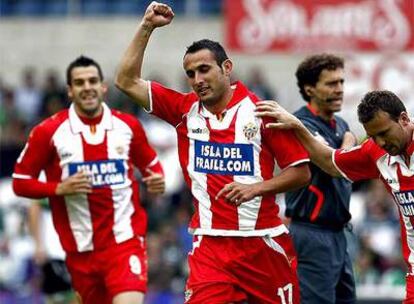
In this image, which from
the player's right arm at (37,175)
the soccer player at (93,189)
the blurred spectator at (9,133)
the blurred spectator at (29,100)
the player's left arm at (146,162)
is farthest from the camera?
the blurred spectator at (29,100)

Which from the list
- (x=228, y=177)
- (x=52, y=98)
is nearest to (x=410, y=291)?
(x=228, y=177)

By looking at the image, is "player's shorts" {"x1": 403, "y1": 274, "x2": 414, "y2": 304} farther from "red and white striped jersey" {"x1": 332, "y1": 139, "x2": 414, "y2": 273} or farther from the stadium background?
the stadium background

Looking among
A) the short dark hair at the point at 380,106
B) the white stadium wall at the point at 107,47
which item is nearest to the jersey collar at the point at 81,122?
the short dark hair at the point at 380,106

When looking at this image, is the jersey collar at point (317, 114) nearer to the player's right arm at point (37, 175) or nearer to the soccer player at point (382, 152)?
the soccer player at point (382, 152)

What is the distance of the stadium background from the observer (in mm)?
18250

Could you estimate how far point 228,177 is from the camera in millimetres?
9383

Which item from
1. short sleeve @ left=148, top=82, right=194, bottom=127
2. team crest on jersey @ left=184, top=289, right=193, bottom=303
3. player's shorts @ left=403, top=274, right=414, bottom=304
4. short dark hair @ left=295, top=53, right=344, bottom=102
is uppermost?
short dark hair @ left=295, top=53, right=344, bottom=102

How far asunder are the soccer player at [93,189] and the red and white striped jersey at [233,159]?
1.60m

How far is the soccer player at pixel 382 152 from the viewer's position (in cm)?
879

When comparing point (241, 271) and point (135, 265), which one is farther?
point (135, 265)

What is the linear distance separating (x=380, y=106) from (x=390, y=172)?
0.55 metres

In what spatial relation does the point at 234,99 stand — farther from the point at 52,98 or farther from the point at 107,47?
the point at 107,47

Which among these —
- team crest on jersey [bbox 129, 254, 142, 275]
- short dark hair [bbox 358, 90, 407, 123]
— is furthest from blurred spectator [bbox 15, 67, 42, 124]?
short dark hair [bbox 358, 90, 407, 123]

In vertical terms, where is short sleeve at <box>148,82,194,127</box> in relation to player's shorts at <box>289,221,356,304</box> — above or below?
above
